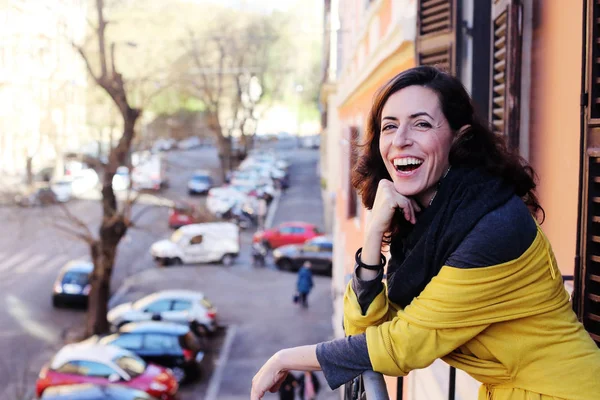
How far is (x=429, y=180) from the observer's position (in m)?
2.34

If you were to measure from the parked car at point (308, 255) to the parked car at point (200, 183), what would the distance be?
15698 millimetres

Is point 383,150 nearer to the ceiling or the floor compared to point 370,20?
nearer to the floor

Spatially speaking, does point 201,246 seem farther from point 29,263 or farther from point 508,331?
point 508,331

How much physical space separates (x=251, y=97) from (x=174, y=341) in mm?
34713

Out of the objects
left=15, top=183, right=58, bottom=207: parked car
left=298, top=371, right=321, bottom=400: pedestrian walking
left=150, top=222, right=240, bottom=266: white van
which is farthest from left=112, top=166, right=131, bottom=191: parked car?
left=298, top=371, right=321, bottom=400: pedestrian walking

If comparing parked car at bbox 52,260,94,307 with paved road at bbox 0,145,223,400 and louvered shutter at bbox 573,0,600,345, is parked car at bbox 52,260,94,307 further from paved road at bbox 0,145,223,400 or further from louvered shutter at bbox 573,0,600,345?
louvered shutter at bbox 573,0,600,345

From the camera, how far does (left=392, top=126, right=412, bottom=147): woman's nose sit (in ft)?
7.64

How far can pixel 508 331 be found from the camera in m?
2.09

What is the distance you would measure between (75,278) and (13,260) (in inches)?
259

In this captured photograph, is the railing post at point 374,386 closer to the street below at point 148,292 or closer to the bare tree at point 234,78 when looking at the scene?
the street below at point 148,292

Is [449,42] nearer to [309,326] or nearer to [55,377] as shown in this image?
[55,377]

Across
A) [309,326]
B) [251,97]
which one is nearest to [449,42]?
[309,326]

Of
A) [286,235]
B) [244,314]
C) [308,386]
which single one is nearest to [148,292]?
[244,314]

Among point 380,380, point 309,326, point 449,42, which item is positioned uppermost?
point 449,42
